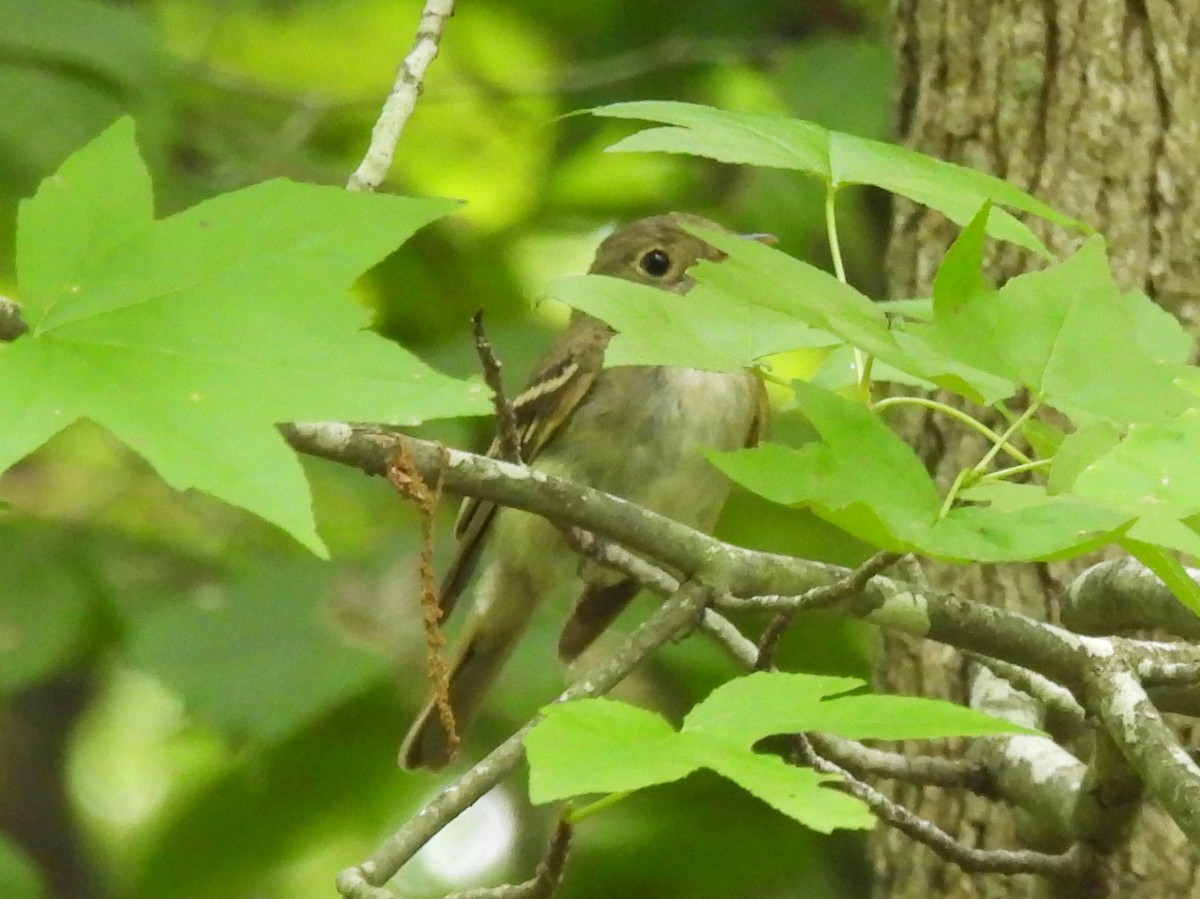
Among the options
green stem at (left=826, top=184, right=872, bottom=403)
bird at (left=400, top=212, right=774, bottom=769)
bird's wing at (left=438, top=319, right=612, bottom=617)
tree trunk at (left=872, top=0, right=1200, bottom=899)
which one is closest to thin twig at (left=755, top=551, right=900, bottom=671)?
green stem at (left=826, top=184, right=872, bottom=403)

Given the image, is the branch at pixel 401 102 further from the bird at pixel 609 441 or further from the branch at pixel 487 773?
the bird at pixel 609 441

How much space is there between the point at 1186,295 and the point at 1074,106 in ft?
1.28

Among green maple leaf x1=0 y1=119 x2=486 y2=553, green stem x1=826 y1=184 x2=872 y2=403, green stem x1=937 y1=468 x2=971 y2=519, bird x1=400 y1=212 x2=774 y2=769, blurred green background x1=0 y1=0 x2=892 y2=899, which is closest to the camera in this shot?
green maple leaf x1=0 y1=119 x2=486 y2=553

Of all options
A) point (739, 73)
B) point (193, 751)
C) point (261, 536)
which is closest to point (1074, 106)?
point (739, 73)

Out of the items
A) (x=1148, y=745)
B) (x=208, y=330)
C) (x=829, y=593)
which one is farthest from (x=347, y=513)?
(x=208, y=330)

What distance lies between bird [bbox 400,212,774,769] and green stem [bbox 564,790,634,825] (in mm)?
2184

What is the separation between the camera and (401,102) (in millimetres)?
2057

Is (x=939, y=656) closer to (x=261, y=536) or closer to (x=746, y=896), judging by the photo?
(x=746, y=896)

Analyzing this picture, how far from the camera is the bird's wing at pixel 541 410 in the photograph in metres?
3.74

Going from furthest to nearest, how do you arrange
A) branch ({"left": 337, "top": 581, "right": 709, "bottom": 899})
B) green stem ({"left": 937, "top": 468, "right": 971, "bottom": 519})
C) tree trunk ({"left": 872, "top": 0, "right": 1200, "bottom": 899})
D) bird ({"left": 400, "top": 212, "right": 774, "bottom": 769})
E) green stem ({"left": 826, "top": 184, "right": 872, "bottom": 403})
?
bird ({"left": 400, "top": 212, "right": 774, "bottom": 769}), tree trunk ({"left": 872, "top": 0, "right": 1200, "bottom": 899}), green stem ({"left": 826, "top": 184, "right": 872, "bottom": 403}), branch ({"left": 337, "top": 581, "right": 709, "bottom": 899}), green stem ({"left": 937, "top": 468, "right": 971, "bottom": 519})

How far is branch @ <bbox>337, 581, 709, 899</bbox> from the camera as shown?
4.90 feet

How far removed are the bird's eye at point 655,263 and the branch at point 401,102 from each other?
173 cm

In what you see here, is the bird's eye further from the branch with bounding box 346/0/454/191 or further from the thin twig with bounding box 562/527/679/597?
the branch with bounding box 346/0/454/191

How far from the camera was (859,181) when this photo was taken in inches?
70.1
